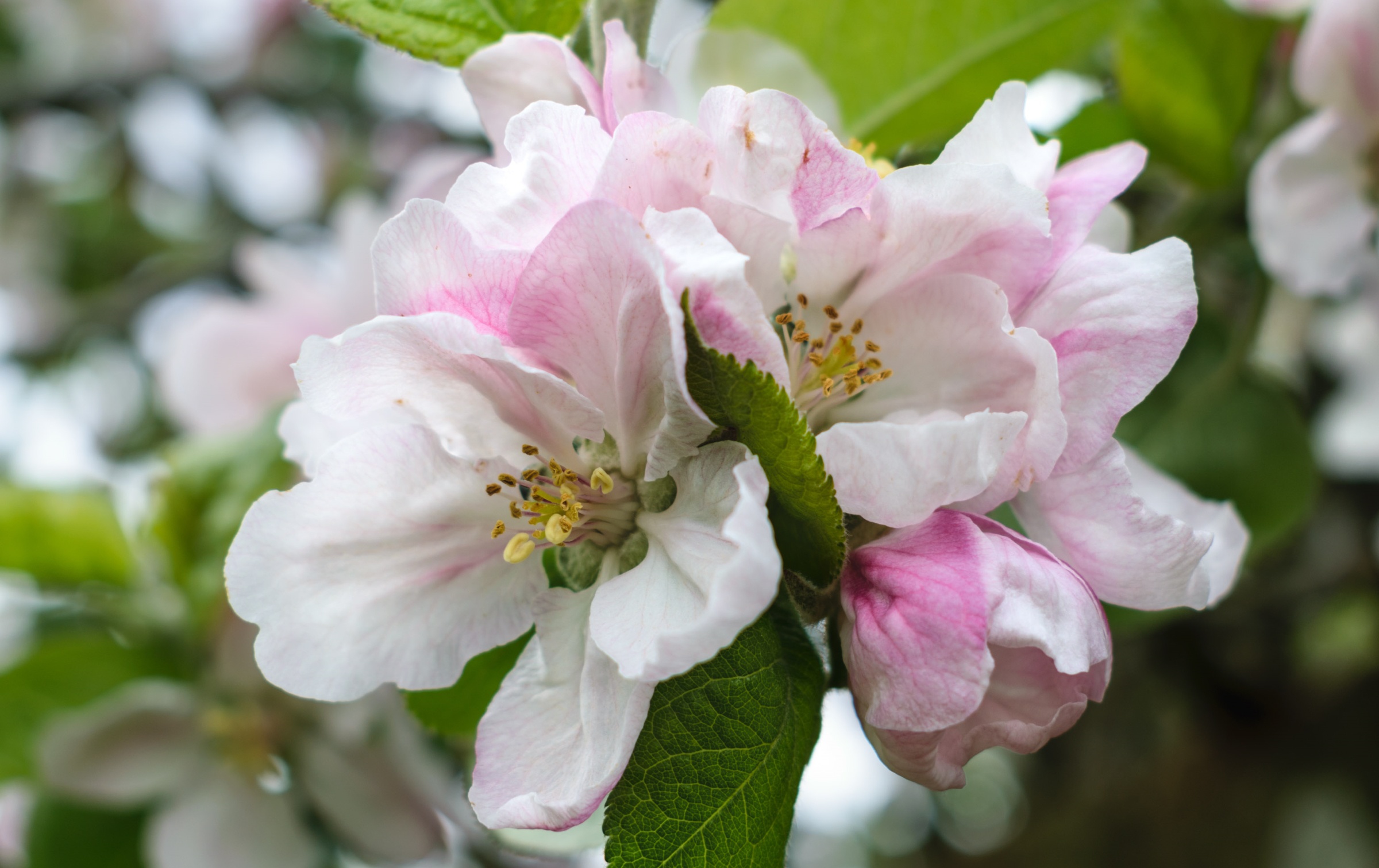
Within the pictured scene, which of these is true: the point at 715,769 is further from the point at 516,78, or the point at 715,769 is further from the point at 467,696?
the point at 516,78

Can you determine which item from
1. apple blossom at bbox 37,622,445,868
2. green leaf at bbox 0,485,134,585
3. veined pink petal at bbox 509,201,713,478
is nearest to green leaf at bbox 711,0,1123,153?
veined pink petal at bbox 509,201,713,478

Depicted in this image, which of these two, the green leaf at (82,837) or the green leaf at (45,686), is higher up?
the green leaf at (45,686)

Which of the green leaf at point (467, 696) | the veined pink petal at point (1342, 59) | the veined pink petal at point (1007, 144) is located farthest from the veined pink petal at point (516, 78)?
the veined pink petal at point (1342, 59)

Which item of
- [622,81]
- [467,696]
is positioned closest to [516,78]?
[622,81]

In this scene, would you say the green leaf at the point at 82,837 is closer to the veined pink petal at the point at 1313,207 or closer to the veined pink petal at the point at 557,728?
the veined pink petal at the point at 557,728

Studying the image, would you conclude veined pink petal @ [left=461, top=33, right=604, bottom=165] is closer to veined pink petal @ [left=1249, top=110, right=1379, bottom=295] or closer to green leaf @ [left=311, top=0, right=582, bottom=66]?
green leaf @ [left=311, top=0, right=582, bottom=66]
